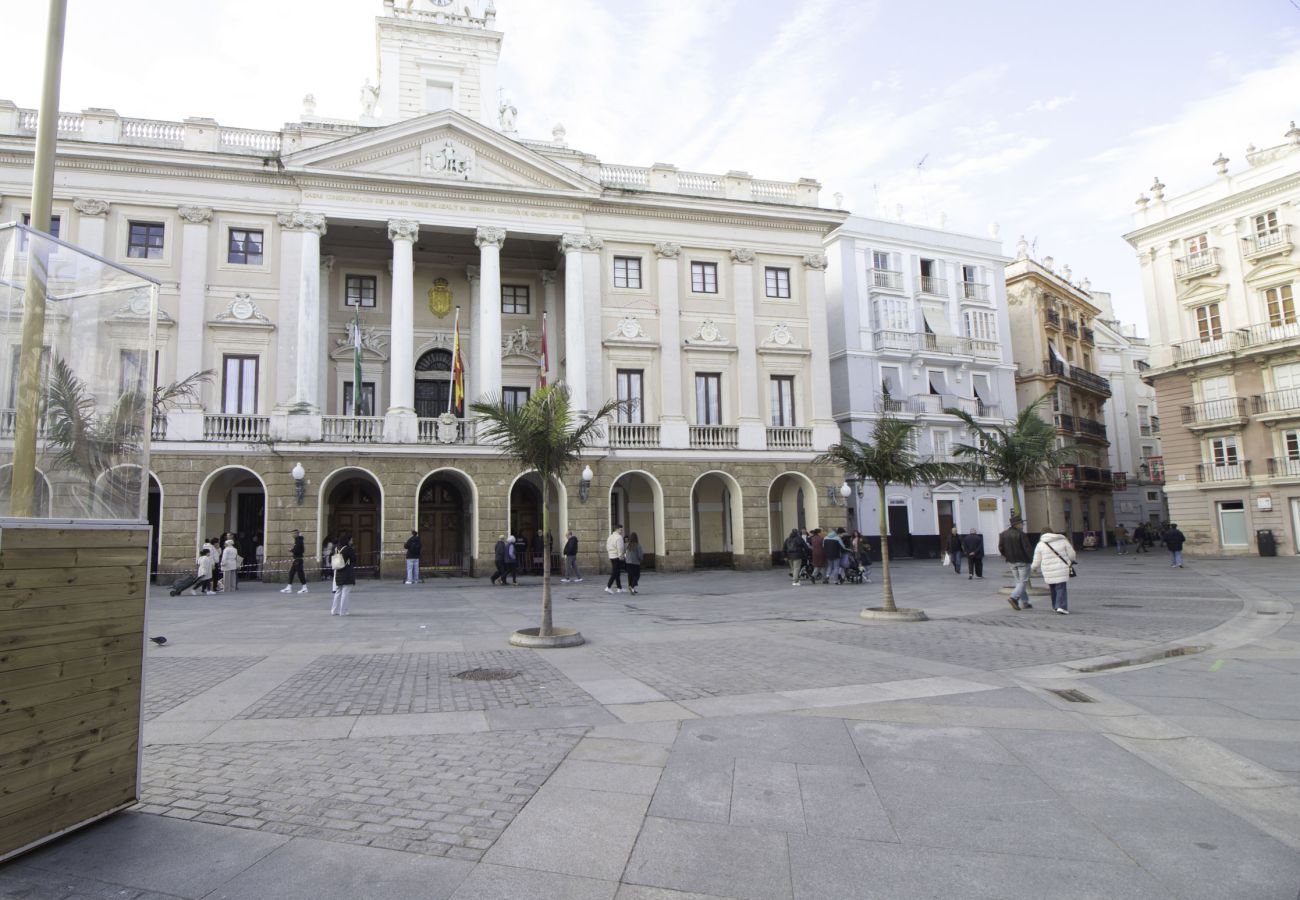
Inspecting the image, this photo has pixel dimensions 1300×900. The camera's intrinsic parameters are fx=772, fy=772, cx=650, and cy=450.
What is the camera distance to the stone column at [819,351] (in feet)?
107

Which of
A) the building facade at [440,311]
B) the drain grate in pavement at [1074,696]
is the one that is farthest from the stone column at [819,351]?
the drain grate in pavement at [1074,696]

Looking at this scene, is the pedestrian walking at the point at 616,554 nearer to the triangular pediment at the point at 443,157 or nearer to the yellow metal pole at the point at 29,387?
the triangular pediment at the point at 443,157

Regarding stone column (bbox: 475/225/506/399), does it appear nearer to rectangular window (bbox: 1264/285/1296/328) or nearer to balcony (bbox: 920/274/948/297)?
balcony (bbox: 920/274/948/297)

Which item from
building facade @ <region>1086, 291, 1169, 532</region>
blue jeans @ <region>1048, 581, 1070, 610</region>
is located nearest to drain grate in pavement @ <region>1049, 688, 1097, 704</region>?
blue jeans @ <region>1048, 581, 1070, 610</region>

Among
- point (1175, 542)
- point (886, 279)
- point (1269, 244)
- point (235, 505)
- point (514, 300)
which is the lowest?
point (1175, 542)

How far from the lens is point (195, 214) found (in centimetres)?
2741

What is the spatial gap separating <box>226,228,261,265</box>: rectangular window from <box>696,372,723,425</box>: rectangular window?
17420 millimetres

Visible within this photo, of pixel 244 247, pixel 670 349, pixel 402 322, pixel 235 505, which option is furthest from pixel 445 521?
pixel 244 247

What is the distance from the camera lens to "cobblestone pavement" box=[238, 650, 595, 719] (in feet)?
25.1

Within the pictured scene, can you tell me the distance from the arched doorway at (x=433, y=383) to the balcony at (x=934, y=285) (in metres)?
26.6

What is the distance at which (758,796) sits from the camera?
511 cm

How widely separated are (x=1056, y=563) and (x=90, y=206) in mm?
31289

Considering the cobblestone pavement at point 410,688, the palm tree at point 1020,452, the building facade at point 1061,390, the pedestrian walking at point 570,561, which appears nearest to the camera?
the cobblestone pavement at point 410,688

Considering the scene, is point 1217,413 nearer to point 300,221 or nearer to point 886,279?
point 886,279
